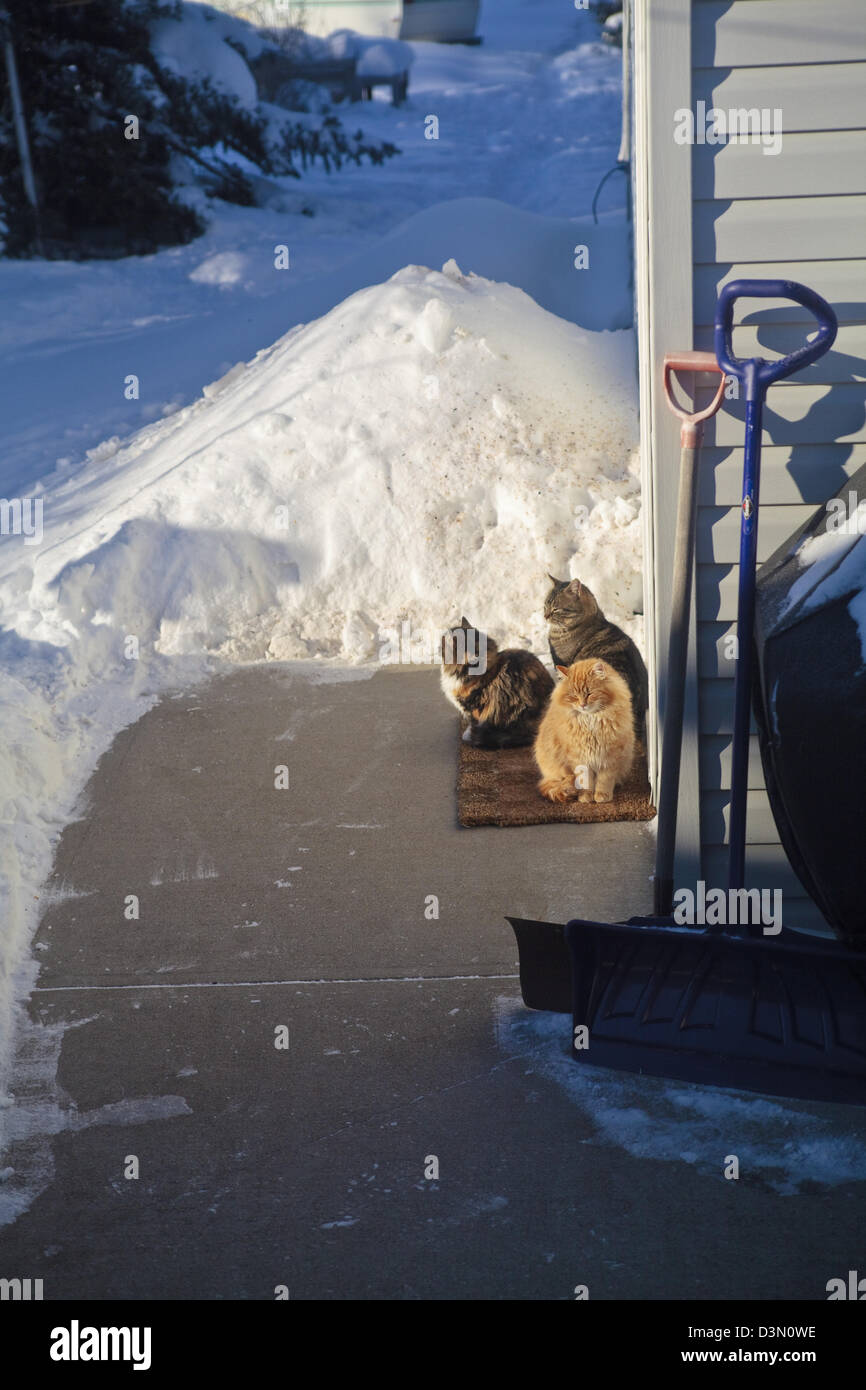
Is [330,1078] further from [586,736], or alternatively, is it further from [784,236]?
[784,236]

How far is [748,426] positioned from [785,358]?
0.18 metres

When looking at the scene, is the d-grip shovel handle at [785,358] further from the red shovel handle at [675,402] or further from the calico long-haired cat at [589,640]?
the calico long-haired cat at [589,640]

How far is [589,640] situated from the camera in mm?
4605

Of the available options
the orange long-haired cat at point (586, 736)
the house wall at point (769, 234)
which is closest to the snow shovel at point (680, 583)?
the house wall at point (769, 234)

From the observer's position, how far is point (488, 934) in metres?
3.72

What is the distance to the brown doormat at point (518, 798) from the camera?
14.4 ft

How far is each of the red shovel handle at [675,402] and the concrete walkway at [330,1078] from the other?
1.45m

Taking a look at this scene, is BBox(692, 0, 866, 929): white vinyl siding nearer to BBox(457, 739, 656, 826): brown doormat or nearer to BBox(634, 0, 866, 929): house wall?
BBox(634, 0, 866, 929): house wall

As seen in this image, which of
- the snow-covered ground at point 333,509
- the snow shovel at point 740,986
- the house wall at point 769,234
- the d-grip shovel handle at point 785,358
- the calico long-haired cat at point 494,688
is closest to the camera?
the snow shovel at point 740,986

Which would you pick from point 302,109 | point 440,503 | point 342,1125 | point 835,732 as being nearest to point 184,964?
point 342,1125

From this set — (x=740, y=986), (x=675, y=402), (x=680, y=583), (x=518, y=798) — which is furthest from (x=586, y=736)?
(x=740, y=986)

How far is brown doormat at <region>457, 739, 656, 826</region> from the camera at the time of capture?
4.38m

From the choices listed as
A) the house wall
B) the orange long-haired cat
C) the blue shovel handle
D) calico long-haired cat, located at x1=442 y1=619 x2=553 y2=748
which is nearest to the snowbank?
calico long-haired cat, located at x1=442 y1=619 x2=553 y2=748

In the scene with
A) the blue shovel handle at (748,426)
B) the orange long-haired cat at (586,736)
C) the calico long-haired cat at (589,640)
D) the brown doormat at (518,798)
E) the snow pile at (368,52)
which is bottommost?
the brown doormat at (518,798)
